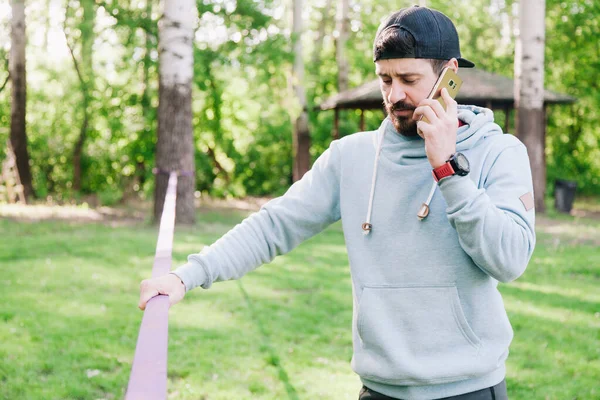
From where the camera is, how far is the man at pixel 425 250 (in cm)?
202

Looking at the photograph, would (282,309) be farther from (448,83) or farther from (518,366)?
(448,83)

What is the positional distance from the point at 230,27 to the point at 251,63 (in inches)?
39.2

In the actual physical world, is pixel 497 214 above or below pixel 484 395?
above

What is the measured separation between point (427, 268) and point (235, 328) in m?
4.31

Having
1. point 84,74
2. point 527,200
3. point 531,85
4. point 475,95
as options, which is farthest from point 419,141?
point 84,74

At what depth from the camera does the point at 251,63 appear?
1758 centimetres

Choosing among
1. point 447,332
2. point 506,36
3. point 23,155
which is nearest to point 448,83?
point 447,332

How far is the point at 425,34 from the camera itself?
209 centimetres

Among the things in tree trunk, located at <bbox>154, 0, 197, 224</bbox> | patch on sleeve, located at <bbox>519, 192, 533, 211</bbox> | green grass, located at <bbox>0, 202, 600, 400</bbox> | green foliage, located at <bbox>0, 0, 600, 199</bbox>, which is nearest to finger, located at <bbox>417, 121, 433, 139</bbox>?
patch on sleeve, located at <bbox>519, 192, 533, 211</bbox>

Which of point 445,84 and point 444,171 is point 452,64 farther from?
point 444,171

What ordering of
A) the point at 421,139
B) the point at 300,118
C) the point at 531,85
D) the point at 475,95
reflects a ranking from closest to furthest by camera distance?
the point at 421,139, the point at 531,85, the point at 475,95, the point at 300,118

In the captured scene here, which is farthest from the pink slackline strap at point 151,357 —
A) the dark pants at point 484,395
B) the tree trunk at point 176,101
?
the tree trunk at point 176,101

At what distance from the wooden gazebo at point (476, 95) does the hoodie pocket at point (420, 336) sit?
53.5 feet

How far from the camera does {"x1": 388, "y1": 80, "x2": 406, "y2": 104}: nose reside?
6.91 feet
